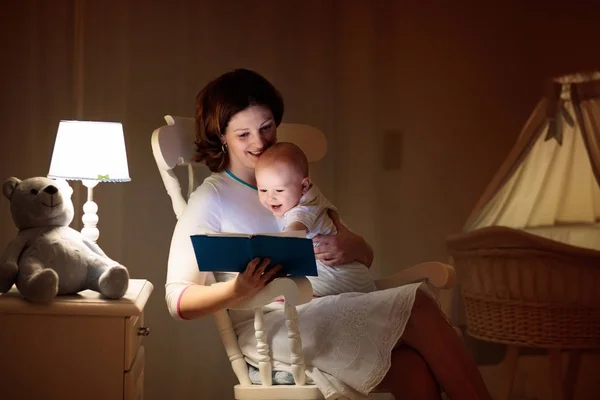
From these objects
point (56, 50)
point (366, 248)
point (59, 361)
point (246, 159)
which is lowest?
point (59, 361)

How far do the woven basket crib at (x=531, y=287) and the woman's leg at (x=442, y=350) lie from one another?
2.57 ft

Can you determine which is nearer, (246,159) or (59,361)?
(59,361)

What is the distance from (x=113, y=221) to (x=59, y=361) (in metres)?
0.86

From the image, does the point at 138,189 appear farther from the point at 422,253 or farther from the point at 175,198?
the point at 422,253

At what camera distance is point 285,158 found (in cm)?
206

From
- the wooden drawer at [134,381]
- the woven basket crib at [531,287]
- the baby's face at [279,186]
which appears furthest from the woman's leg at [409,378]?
the woven basket crib at [531,287]

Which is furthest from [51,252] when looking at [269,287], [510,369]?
[510,369]

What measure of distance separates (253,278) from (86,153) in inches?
26.3

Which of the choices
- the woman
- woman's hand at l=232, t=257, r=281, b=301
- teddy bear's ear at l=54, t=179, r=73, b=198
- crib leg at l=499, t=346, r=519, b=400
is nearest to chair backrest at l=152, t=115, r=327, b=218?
the woman

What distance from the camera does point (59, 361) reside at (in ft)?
6.25

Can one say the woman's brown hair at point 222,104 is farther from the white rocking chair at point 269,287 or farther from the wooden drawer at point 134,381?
the wooden drawer at point 134,381

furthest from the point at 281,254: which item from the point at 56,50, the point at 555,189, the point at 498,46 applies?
the point at 498,46

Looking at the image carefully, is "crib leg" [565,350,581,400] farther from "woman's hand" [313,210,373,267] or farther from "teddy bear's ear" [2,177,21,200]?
"teddy bear's ear" [2,177,21,200]

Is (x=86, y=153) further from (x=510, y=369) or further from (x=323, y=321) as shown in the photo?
(x=510, y=369)
